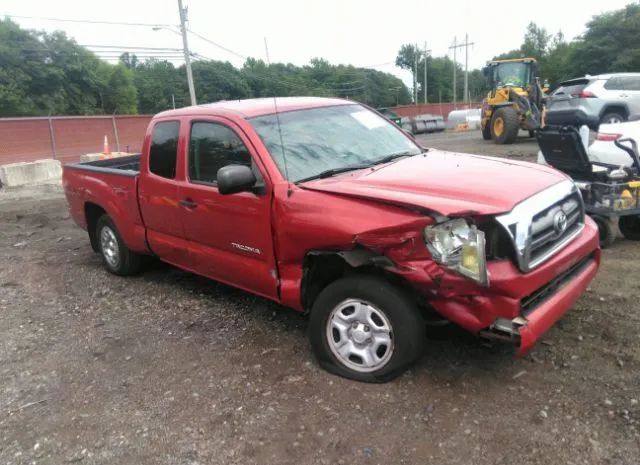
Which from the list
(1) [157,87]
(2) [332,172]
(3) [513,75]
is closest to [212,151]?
(2) [332,172]

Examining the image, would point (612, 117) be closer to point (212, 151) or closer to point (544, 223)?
point (544, 223)

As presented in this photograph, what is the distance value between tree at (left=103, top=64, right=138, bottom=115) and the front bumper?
60.8 metres

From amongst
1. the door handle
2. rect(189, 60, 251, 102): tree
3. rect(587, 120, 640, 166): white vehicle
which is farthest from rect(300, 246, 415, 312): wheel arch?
rect(189, 60, 251, 102): tree

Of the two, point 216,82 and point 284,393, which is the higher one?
point 216,82

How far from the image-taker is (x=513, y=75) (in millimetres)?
20781

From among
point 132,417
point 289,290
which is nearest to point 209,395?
point 132,417

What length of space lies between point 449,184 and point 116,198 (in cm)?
360

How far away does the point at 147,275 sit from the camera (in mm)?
6207

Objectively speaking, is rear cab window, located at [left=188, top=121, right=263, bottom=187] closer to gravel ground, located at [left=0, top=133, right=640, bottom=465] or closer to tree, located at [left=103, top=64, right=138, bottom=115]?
gravel ground, located at [left=0, top=133, right=640, bottom=465]

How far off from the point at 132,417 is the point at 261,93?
5993 centimetres

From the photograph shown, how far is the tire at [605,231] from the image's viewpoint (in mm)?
5844

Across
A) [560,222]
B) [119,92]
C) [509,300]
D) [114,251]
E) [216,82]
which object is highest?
[216,82]

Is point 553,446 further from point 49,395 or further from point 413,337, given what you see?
point 49,395

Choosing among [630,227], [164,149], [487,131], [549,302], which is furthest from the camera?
[487,131]
